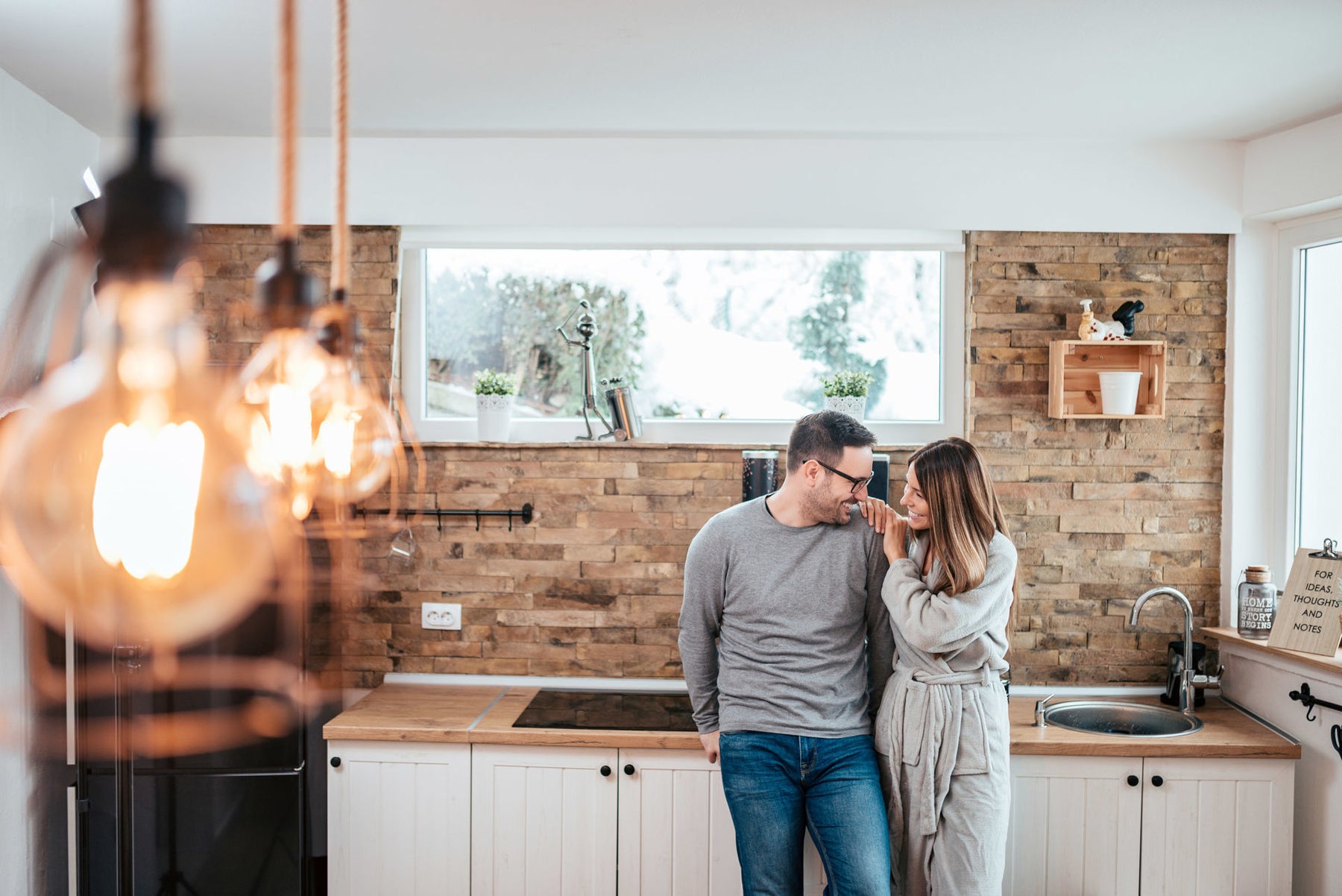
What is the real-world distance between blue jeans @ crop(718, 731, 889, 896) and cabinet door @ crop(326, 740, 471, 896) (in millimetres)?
967

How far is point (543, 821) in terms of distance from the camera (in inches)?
107

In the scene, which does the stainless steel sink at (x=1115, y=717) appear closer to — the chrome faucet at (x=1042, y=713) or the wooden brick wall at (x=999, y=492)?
the chrome faucet at (x=1042, y=713)

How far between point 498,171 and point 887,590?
1.96m

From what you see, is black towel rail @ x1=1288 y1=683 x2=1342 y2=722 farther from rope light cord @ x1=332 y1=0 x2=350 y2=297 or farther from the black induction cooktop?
rope light cord @ x1=332 y1=0 x2=350 y2=297

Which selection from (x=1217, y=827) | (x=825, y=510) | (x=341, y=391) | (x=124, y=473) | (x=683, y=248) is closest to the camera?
(x=124, y=473)

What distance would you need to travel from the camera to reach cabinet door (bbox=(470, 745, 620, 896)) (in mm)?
2689

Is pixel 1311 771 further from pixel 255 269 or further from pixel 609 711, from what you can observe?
pixel 255 269

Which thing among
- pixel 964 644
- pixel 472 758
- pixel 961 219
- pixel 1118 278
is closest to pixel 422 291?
pixel 472 758

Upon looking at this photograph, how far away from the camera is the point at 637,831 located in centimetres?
268

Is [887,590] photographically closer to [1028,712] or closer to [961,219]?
[1028,712]

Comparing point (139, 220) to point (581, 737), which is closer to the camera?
point (139, 220)

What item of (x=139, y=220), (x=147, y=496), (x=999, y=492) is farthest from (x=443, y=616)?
(x=139, y=220)

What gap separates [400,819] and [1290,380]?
322 cm

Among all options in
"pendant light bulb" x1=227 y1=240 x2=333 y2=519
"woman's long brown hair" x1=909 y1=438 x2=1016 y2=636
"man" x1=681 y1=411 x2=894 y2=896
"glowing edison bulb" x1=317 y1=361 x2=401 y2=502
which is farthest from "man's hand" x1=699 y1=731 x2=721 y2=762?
"pendant light bulb" x1=227 y1=240 x2=333 y2=519
